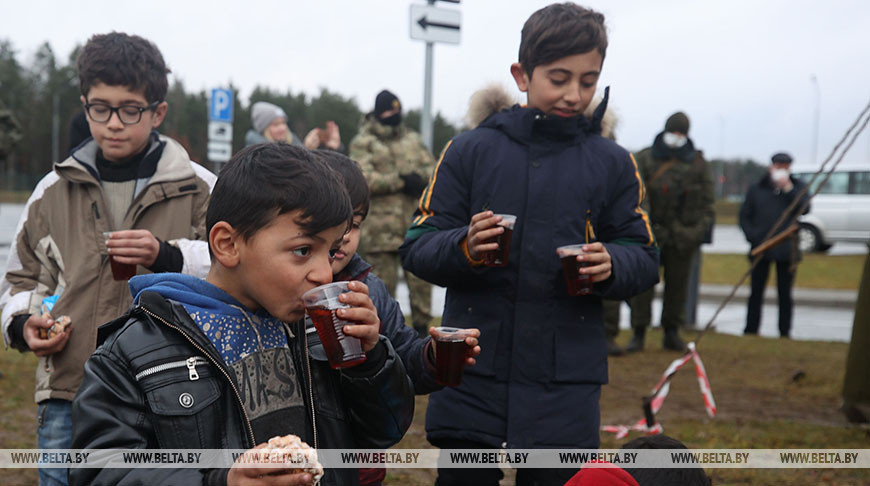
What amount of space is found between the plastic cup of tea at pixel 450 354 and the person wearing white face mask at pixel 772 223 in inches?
372

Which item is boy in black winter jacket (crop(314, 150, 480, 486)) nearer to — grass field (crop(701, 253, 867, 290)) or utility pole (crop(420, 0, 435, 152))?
utility pole (crop(420, 0, 435, 152))

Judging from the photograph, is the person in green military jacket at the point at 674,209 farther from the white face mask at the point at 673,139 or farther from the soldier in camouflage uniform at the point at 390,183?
the soldier in camouflage uniform at the point at 390,183

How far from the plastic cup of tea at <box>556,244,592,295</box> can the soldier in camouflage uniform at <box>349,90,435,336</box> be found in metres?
4.77

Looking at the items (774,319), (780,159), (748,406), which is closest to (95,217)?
(748,406)

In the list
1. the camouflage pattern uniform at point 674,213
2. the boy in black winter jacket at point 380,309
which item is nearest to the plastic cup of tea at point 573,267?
the boy in black winter jacket at point 380,309

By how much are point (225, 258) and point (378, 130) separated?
20.4 ft

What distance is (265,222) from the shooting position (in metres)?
1.79

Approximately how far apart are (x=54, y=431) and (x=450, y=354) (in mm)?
1537

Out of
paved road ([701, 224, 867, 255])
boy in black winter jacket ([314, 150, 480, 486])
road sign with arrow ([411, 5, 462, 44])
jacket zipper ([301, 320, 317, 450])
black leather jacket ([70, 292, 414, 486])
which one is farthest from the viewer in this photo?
paved road ([701, 224, 867, 255])

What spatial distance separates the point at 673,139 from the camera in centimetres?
897

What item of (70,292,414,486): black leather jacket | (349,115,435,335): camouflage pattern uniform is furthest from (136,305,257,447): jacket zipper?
(349,115,435,335): camouflage pattern uniform

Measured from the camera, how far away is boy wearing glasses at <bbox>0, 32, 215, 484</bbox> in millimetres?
2861

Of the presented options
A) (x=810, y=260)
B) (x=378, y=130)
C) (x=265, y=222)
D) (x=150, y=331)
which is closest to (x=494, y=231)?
(x=265, y=222)

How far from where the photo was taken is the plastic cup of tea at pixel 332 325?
178 centimetres
